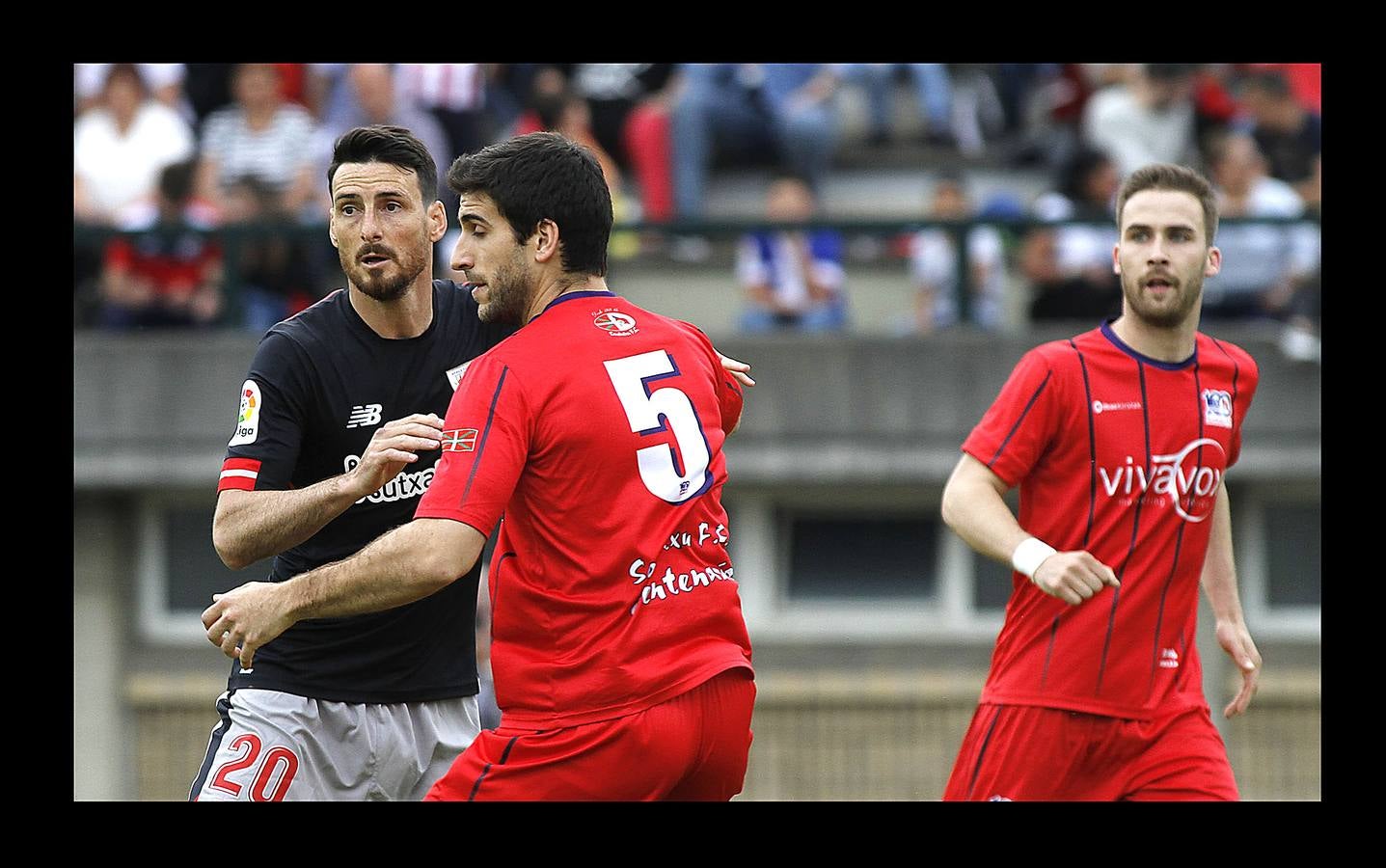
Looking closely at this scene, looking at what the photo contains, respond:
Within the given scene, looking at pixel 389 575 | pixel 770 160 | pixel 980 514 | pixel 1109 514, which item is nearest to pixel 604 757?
pixel 389 575

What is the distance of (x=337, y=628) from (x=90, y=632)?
7745mm

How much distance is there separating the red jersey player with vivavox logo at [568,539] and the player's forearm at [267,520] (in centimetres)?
49

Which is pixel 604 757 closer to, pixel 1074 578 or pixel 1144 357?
pixel 1074 578

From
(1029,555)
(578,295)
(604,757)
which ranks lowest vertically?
(604,757)

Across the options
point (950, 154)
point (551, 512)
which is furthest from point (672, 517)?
point (950, 154)

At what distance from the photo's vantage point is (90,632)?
41.7ft

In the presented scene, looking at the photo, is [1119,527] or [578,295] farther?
[1119,527]

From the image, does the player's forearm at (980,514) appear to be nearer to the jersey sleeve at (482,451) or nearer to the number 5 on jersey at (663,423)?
the number 5 on jersey at (663,423)

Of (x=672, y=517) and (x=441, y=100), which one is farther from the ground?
(x=441, y=100)

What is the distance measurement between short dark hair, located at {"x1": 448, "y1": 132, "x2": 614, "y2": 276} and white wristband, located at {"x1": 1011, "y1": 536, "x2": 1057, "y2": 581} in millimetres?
1675

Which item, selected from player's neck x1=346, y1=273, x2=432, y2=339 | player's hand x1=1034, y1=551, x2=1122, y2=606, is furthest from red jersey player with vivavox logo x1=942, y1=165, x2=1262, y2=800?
player's neck x1=346, y1=273, x2=432, y2=339

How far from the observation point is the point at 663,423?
189 inches

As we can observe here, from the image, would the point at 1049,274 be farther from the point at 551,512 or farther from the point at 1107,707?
the point at 551,512

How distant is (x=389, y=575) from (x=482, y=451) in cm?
41
